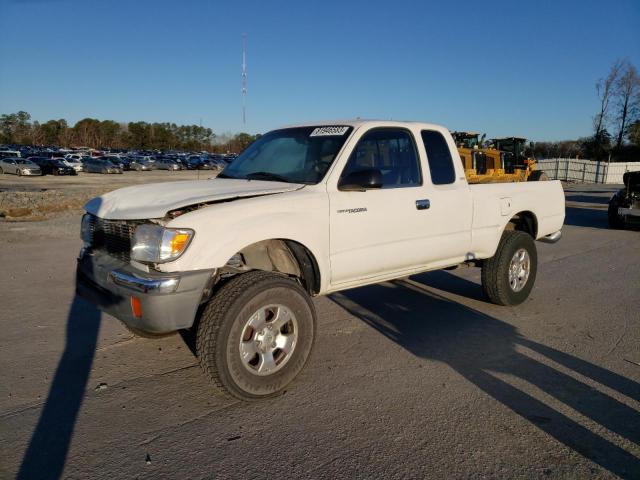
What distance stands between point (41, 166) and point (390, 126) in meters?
48.1

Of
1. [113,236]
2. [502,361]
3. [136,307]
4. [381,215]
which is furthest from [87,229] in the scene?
[502,361]

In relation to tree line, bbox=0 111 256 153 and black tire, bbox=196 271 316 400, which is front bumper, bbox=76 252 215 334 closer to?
black tire, bbox=196 271 316 400

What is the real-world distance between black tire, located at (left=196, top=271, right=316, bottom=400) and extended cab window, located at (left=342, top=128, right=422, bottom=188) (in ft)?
4.71

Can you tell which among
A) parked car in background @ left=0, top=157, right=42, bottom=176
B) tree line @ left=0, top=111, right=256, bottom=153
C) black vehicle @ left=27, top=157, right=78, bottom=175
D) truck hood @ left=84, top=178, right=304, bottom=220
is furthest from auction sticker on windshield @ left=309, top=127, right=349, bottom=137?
tree line @ left=0, top=111, right=256, bottom=153

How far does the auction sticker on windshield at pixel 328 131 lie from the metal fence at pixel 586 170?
42535mm

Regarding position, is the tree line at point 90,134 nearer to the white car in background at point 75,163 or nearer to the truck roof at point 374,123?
the white car in background at point 75,163

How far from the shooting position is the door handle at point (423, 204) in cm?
445

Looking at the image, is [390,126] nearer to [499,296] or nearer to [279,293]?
[279,293]

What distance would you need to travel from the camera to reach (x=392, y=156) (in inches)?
183

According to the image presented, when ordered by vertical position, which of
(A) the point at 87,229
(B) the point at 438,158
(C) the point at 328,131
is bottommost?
(A) the point at 87,229

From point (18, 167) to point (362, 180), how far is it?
45197 millimetres

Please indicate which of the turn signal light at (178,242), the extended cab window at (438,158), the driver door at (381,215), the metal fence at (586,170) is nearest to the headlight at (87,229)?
the turn signal light at (178,242)

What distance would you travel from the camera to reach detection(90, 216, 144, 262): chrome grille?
3.43 meters

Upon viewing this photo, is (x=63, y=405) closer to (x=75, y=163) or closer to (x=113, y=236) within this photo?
(x=113, y=236)
